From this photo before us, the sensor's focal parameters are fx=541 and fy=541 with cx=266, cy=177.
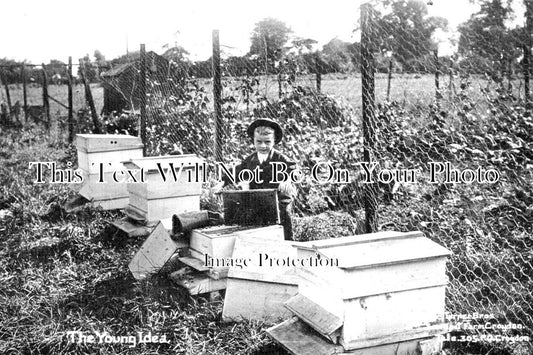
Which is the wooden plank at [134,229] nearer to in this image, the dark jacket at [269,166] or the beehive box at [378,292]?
the dark jacket at [269,166]

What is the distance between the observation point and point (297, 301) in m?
3.27

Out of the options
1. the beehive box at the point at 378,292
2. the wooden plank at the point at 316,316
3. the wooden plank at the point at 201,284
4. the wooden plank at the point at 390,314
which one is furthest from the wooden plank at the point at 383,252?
the wooden plank at the point at 201,284

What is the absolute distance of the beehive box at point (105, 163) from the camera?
22.0 ft

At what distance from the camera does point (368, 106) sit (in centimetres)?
413

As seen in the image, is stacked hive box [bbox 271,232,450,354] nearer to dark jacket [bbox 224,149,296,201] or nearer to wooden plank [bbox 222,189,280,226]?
wooden plank [bbox 222,189,280,226]

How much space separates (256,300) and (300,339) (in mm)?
751

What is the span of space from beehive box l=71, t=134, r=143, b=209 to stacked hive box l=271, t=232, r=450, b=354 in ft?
14.2

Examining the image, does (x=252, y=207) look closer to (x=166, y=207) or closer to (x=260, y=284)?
(x=260, y=284)

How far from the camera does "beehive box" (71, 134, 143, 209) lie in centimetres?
672

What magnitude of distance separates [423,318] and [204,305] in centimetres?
170

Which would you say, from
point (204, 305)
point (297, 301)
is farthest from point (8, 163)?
point (297, 301)

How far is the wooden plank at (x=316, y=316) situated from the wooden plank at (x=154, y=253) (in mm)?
1552

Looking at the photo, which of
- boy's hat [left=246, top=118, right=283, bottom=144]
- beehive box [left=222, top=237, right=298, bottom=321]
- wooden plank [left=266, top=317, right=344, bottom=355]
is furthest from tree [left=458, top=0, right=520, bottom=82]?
wooden plank [left=266, top=317, right=344, bottom=355]

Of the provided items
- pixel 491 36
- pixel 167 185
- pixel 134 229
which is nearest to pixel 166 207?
pixel 167 185
